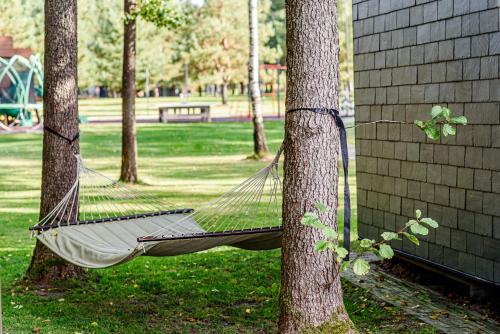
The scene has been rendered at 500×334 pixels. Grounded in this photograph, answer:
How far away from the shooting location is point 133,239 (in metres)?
5.21

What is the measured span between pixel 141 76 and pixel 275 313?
36411 millimetres

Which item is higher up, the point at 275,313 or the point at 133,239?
the point at 133,239

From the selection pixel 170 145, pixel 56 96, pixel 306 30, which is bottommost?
pixel 170 145

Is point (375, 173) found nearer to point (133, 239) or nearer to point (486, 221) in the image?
point (486, 221)

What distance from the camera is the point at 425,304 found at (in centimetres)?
534

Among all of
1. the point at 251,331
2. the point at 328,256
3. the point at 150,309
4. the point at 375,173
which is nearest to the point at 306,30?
the point at 328,256

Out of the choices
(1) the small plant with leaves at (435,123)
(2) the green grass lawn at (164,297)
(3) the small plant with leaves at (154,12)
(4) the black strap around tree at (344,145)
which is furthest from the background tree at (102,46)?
(1) the small plant with leaves at (435,123)

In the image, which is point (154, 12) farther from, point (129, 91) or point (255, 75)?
point (255, 75)

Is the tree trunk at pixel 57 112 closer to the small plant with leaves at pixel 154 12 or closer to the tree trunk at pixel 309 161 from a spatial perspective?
A: the tree trunk at pixel 309 161

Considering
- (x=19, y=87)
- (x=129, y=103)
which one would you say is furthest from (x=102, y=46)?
(x=129, y=103)

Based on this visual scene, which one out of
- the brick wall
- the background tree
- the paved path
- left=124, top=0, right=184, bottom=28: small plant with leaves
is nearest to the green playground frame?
the background tree

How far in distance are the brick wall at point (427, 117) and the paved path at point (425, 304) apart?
0.80 feet

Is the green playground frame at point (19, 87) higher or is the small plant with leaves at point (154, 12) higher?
Result: the small plant with leaves at point (154, 12)

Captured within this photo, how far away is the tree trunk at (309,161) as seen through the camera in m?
3.94
